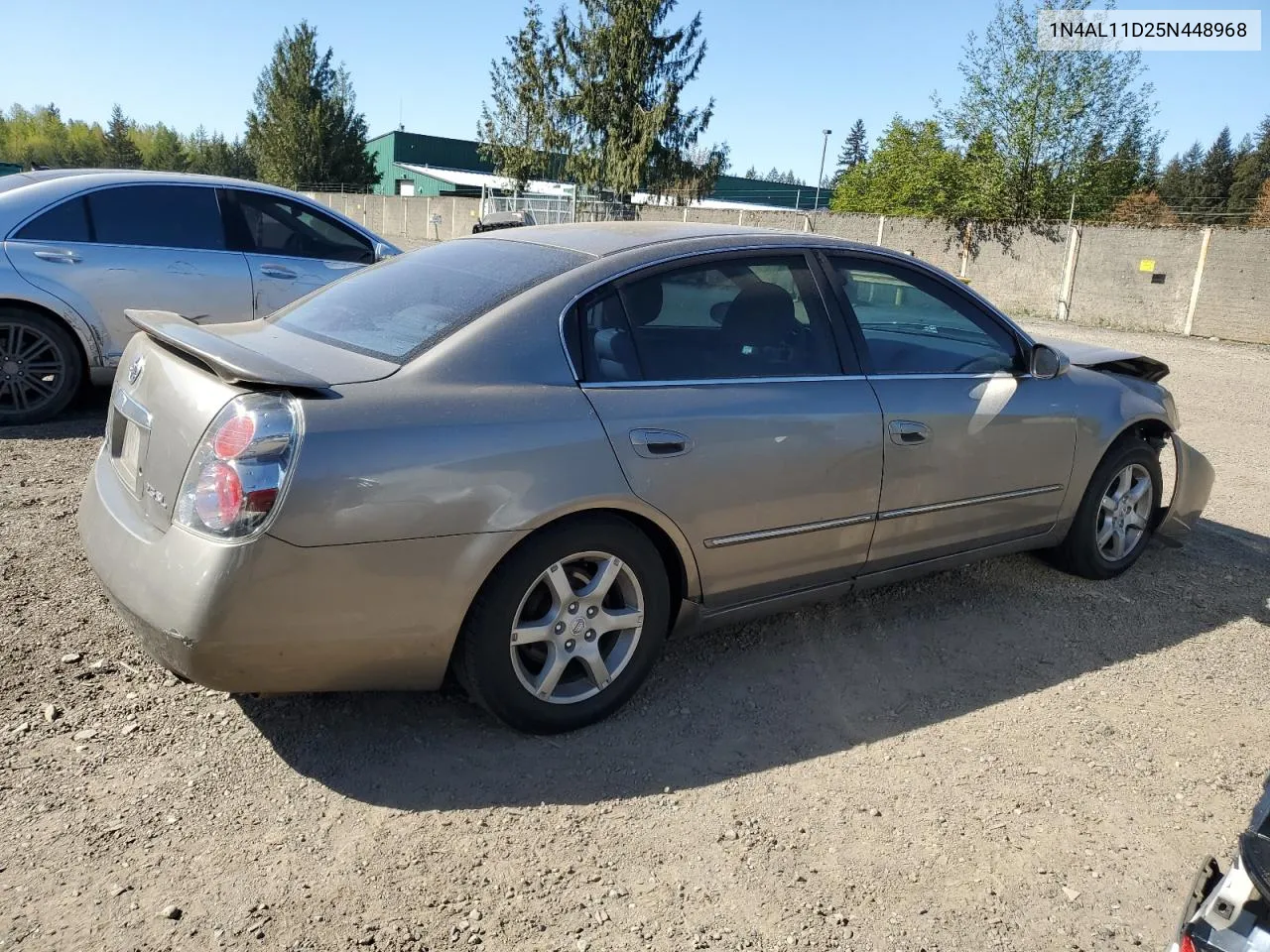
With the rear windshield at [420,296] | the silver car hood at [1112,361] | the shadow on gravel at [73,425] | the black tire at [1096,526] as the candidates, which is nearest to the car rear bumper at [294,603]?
the rear windshield at [420,296]

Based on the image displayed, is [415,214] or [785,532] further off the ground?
[415,214]

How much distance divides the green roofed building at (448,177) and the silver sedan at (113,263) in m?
50.2

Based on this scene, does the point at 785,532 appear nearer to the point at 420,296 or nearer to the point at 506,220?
the point at 420,296

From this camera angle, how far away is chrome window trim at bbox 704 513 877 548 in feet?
11.0

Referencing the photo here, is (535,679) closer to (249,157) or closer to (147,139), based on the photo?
(249,157)

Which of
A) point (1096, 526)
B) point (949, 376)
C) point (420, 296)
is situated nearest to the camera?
point (420, 296)

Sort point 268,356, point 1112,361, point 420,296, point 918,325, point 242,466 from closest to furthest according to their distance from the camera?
point 242,466, point 268,356, point 420,296, point 918,325, point 1112,361

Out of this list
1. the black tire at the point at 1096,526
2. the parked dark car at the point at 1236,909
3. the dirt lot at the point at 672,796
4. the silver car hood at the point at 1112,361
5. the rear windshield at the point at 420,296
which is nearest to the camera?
the parked dark car at the point at 1236,909

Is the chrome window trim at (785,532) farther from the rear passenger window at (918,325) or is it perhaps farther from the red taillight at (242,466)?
the red taillight at (242,466)

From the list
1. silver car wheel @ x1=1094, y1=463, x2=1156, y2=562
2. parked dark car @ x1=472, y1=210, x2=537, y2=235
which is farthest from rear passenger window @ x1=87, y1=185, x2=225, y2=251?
parked dark car @ x1=472, y1=210, x2=537, y2=235

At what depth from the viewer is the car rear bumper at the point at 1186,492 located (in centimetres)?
503

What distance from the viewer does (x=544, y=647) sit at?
3150 millimetres

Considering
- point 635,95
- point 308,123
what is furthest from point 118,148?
point 635,95

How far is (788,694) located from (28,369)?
5.39m
